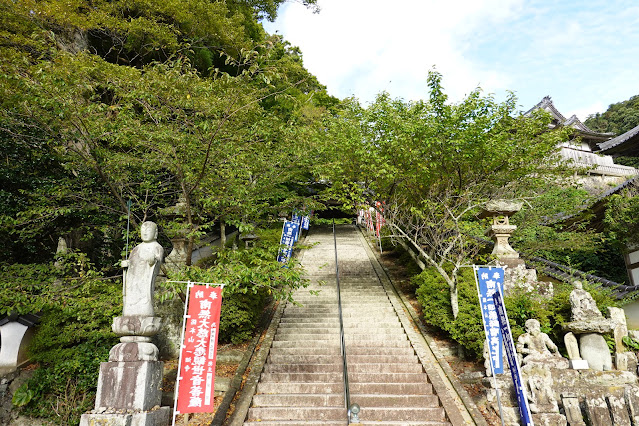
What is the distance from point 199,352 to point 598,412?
6.52 m

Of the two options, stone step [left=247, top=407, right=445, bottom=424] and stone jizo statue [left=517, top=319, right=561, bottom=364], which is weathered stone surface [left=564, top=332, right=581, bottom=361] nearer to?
stone jizo statue [left=517, top=319, right=561, bottom=364]

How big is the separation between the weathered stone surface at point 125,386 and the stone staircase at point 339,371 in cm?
205

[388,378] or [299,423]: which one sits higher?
[388,378]

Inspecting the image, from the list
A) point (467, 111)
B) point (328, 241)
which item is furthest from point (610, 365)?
point (328, 241)

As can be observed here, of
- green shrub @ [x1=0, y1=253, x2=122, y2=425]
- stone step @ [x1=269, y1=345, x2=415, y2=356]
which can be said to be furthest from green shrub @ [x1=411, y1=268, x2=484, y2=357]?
green shrub @ [x1=0, y1=253, x2=122, y2=425]

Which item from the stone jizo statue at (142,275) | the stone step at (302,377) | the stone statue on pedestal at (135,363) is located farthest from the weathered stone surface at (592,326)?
the stone jizo statue at (142,275)

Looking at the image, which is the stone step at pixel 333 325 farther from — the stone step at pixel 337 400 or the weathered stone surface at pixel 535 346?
the weathered stone surface at pixel 535 346

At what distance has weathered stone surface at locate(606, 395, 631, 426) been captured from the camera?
18.6 feet

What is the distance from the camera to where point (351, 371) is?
26.3 ft

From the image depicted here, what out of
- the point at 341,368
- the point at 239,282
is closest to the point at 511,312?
the point at 341,368

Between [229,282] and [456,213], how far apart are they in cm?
754

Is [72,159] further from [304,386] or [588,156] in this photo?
[588,156]

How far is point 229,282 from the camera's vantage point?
666cm

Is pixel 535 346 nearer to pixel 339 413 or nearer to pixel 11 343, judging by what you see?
pixel 339 413
